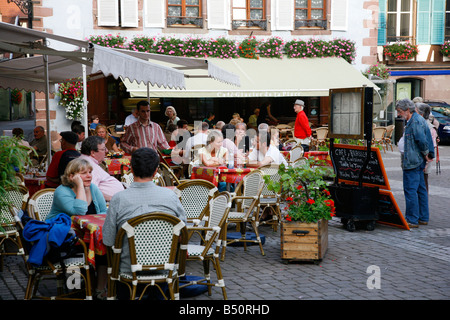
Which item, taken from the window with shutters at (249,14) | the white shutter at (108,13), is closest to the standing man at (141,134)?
the white shutter at (108,13)

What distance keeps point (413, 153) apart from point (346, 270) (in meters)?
2.83

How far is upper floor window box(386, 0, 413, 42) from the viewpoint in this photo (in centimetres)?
2666

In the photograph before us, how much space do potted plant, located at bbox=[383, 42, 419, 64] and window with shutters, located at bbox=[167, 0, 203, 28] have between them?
10.6m

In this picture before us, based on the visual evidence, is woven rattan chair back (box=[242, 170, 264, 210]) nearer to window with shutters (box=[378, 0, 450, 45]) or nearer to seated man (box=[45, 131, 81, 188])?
seated man (box=[45, 131, 81, 188])

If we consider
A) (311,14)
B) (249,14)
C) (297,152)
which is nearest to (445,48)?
(311,14)

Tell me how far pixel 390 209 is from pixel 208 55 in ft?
38.0

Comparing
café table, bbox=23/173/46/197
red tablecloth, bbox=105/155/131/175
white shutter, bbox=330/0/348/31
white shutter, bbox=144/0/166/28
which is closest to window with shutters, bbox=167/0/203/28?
white shutter, bbox=144/0/166/28

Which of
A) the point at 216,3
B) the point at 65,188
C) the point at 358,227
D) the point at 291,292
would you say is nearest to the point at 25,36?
the point at 65,188

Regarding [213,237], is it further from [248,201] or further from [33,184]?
[33,184]

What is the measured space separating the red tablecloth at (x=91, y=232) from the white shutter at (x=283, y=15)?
1549 cm

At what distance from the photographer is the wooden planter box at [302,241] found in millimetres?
6238

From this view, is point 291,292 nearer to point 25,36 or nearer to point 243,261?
point 243,261

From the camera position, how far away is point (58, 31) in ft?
57.1

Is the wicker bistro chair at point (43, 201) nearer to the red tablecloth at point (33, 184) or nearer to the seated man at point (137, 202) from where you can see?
the seated man at point (137, 202)
